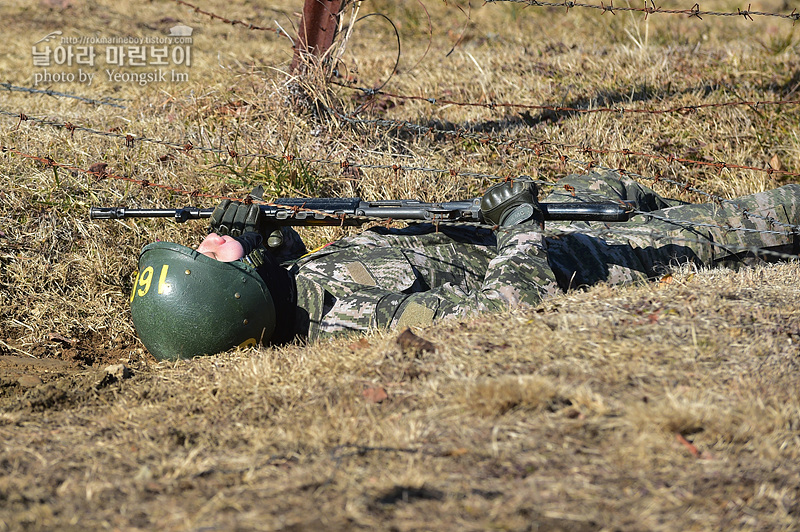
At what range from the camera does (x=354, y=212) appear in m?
4.20

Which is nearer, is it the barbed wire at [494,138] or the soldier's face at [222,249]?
the soldier's face at [222,249]

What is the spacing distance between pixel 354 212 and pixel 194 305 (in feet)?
3.71

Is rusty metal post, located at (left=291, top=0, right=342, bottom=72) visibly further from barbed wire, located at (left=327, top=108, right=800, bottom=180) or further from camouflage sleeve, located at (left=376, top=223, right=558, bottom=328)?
camouflage sleeve, located at (left=376, top=223, right=558, bottom=328)

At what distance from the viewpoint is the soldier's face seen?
3.67 meters

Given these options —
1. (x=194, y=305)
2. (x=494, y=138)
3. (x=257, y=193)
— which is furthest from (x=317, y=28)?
(x=194, y=305)

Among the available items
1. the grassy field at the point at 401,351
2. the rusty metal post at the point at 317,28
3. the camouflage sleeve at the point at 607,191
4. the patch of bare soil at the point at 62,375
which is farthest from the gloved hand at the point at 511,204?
the rusty metal post at the point at 317,28

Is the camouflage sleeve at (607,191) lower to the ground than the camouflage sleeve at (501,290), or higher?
higher

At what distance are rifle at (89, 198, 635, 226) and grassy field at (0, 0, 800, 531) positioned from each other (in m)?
0.59

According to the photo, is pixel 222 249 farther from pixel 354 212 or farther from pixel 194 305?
pixel 354 212

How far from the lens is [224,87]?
6.20 metres

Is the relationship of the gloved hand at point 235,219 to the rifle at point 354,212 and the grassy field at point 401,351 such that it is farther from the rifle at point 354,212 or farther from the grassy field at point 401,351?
the grassy field at point 401,351

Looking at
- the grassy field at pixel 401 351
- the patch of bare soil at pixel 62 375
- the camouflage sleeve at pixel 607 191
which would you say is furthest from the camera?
the camouflage sleeve at pixel 607 191

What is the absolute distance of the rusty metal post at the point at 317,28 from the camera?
18.3ft

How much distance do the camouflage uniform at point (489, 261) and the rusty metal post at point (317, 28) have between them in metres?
2.06
